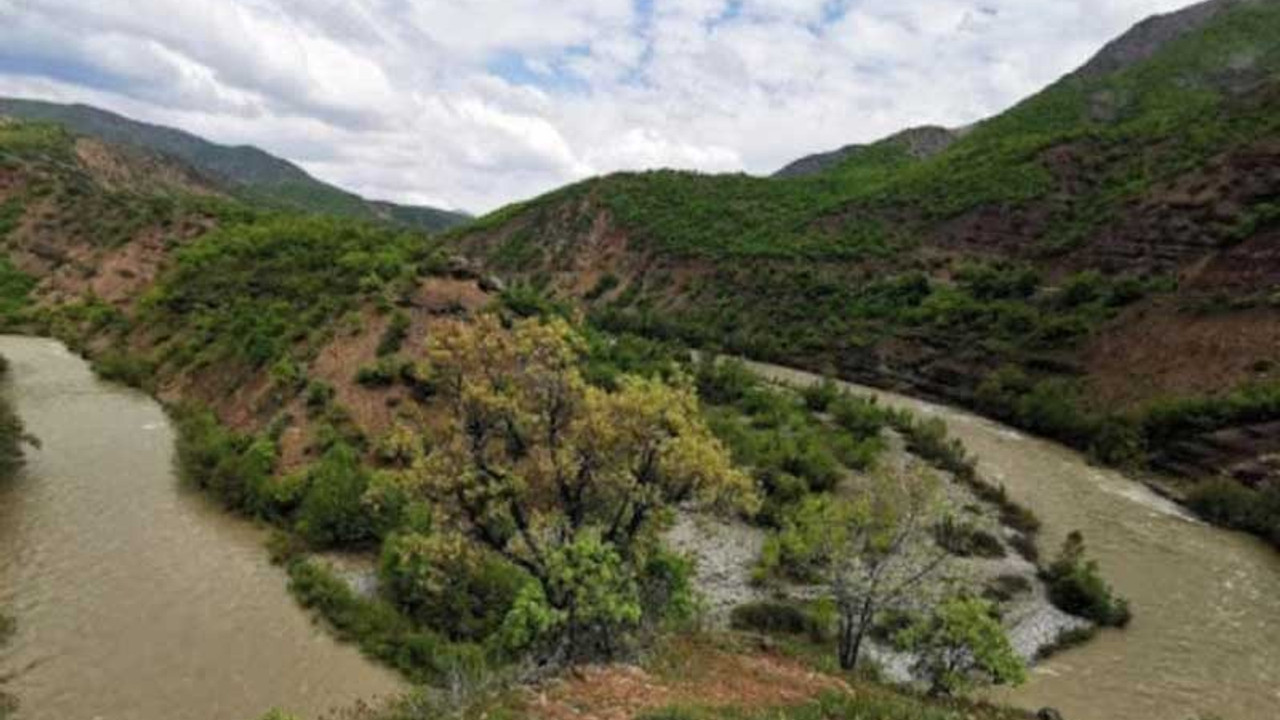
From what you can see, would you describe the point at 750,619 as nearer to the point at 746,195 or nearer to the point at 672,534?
the point at 672,534

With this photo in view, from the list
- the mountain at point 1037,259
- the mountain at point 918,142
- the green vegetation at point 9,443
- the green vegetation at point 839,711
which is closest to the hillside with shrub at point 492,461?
the green vegetation at point 839,711

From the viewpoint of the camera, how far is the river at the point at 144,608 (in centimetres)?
1736

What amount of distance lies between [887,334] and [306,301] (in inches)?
1370

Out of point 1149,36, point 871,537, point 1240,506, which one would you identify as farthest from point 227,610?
point 1149,36

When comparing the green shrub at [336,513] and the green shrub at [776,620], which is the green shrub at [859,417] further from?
the green shrub at [336,513]

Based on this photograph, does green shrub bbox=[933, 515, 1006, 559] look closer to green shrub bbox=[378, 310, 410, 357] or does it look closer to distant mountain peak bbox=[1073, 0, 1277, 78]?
green shrub bbox=[378, 310, 410, 357]

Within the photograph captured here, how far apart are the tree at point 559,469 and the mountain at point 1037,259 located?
84.4 feet

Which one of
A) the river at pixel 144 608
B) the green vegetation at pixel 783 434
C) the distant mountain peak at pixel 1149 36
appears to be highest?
the distant mountain peak at pixel 1149 36

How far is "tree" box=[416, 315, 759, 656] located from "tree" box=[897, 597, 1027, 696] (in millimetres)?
4655

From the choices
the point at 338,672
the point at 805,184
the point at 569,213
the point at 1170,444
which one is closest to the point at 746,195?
the point at 805,184

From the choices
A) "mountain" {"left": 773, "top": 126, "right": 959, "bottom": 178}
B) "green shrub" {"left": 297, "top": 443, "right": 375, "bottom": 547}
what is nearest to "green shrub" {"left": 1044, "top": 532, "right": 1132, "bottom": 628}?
"green shrub" {"left": 297, "top": 443, "right": 375, "bottom": 547}

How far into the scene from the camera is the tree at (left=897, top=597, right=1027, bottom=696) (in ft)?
51.8

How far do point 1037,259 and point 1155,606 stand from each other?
4005 cm

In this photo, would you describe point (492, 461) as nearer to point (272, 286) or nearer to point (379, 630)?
point (379, 630)
